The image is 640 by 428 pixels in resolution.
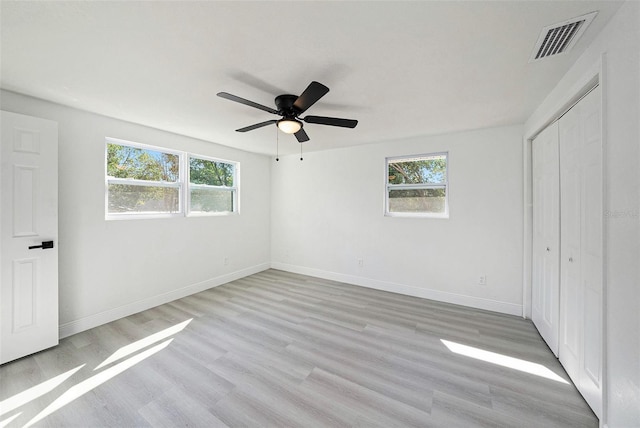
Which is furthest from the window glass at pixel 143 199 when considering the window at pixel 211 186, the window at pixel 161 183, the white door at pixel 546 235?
the white door at pixel 546 235

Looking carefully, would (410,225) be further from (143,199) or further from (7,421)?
(7,421)

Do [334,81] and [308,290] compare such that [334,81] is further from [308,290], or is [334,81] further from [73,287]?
[73,287]

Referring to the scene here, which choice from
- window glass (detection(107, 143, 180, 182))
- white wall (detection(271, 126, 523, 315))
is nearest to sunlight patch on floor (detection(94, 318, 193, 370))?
window glass (detection(107, 143, 180, 182))

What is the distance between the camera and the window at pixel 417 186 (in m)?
3.67

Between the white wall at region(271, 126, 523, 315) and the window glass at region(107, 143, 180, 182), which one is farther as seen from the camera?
the white wall at region(271, 126, 523, 315)

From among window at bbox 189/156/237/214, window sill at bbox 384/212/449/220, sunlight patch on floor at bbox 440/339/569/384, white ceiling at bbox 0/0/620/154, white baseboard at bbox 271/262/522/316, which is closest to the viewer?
white ceiling at bbox 0/0/620/154

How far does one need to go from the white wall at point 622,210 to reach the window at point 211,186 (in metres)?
4.42

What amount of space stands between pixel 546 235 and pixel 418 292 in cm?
181

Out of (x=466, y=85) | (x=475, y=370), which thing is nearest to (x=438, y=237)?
(x=475, y=370)

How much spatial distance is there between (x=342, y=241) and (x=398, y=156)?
1758mm

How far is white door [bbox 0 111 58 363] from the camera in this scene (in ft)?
6.99

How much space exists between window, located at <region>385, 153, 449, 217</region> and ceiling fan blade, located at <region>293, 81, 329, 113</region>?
236cm

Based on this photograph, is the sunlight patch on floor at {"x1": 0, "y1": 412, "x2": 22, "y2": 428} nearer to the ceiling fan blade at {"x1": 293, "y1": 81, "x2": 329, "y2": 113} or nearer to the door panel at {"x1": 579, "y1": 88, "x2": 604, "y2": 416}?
the ceiling fan blade at {"x1": 293, "y1": 81, "x2": 329, "y2": 113}

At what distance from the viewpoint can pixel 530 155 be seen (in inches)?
116
